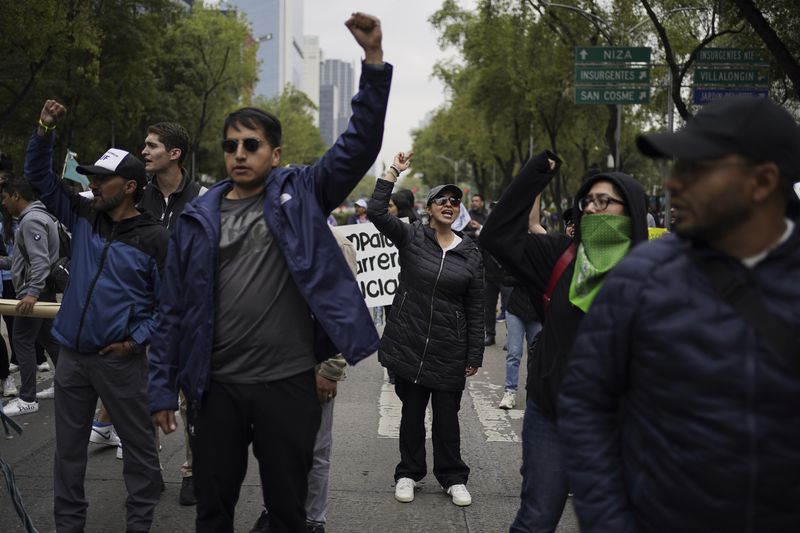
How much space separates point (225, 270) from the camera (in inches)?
131

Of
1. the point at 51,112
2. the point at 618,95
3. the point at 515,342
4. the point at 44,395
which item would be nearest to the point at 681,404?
the point at 51,112

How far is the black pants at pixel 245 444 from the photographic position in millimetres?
A: 3283

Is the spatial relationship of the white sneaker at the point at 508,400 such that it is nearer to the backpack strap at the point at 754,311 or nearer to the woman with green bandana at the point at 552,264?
the woman with green bandana at the point at 552,264

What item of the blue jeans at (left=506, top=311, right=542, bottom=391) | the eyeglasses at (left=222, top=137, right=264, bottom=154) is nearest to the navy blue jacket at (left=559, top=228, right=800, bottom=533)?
the eyeglasses at (left=222, top=137, right=264, bottom=154)

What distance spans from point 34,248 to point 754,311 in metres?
6.19

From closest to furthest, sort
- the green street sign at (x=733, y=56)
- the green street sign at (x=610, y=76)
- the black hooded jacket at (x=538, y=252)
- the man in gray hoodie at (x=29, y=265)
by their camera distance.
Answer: the black hooded jacket at (x=538, y=252), the man in gray hoodie at (x=29, y=265), the green street sign at (x=733, y=56), the green street sign at (x=610, y=76)

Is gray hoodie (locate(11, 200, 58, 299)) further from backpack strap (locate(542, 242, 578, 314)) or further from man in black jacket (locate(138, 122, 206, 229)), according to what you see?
backpack strap (locate(542, 242, 578, 314))

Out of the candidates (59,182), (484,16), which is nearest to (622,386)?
(59,182)

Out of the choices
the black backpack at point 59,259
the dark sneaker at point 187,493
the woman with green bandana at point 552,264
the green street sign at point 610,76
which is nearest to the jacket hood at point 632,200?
the woman with green bandana at point 552,264

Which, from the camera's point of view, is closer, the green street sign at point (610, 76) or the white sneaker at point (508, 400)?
the white sneaker at point (508, 400)

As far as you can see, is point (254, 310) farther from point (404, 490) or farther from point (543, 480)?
point (404, 490)

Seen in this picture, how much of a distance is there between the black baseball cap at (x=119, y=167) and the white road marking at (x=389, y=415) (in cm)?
298

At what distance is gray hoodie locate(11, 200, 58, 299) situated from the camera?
676 centimetres

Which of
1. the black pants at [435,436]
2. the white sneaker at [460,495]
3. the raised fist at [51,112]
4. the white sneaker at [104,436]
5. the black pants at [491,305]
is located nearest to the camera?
the raised fist at [51,112]
